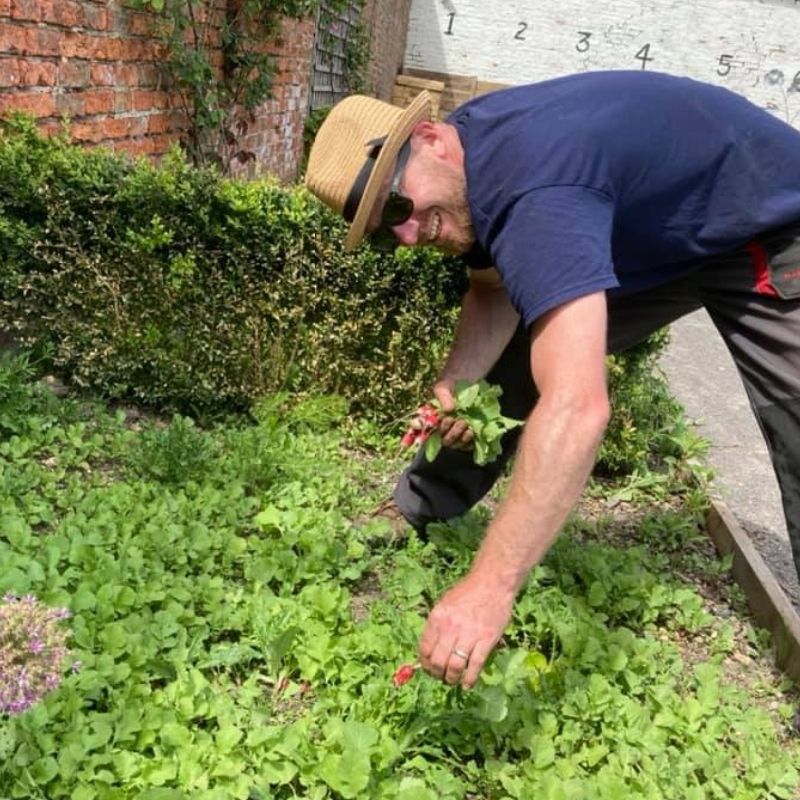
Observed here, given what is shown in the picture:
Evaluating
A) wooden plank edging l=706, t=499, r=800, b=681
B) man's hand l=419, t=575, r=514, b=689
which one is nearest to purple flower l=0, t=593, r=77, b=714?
man's hand l=419, t=575, r=514, b=689

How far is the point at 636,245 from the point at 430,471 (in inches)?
49.2

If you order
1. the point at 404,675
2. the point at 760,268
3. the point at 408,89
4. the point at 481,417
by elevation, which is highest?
the point at 760,268

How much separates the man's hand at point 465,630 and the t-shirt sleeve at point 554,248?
608 mm

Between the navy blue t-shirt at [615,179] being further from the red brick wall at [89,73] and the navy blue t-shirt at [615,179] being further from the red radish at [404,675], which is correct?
the red brick wall at [89,73]

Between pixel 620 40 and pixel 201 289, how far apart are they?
15.2 metres

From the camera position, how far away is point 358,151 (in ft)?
8.15

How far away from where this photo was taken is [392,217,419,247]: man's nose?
2.39 meters

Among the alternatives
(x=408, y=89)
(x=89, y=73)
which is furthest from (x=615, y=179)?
(x=408, y=89)

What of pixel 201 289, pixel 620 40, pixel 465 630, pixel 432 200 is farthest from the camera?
pixel 620 40

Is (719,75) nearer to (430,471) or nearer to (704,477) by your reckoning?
(704,477)

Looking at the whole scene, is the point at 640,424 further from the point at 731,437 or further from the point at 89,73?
the point at 89,73

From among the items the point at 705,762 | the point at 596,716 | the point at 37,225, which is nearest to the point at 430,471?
the point at 596,716

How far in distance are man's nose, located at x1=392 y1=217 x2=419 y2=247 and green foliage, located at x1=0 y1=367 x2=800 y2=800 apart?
110 centimetres

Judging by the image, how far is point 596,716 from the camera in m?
Answer: 2.55
